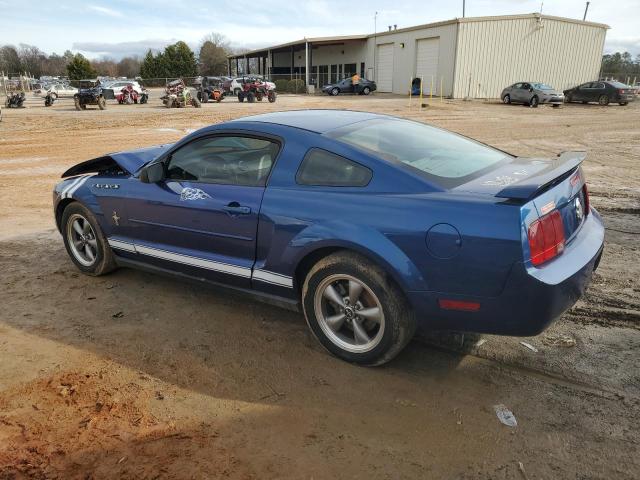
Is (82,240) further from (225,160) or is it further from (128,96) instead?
(128,96)

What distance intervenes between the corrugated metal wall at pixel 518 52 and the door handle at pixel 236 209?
3396 centimetres

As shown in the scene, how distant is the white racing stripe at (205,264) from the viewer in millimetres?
3430

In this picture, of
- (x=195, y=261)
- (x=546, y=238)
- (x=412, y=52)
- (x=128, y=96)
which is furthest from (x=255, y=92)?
(x=546, y=238)

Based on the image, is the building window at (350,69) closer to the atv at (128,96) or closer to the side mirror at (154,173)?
the atv at (128,96)

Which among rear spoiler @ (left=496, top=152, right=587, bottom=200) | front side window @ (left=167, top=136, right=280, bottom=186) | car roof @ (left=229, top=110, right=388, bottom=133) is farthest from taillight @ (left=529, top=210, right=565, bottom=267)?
front side window @ (left=167, top=136, right=280, bottom=186)

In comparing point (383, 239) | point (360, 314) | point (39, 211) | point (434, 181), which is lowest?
point (39, 211)

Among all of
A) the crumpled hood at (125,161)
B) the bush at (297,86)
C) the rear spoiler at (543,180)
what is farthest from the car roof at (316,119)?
the bush at (297,86)

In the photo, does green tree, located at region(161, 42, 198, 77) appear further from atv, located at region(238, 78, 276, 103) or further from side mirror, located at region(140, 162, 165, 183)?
side mirror, located at region(140, 162, 165, 183)

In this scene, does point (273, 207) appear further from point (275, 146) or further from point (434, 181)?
point (434, 181)

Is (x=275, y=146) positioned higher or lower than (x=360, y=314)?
higher

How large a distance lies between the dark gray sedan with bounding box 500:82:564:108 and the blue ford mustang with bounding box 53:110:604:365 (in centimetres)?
2772

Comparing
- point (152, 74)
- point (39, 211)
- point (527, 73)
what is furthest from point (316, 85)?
point (39, 211)

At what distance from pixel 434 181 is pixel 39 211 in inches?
257

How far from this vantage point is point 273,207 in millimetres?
3348
